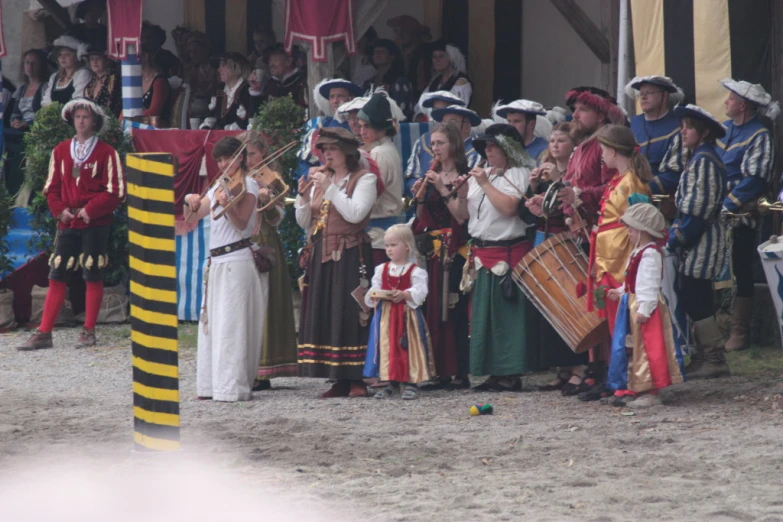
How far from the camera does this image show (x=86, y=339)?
33.4ft

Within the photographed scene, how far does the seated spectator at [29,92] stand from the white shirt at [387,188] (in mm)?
6129

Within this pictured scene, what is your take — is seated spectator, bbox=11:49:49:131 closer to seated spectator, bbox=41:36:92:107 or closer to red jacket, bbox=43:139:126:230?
seated spectator, bbox=41:36:92:107

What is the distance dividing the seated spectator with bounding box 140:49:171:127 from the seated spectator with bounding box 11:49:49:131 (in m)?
1.10

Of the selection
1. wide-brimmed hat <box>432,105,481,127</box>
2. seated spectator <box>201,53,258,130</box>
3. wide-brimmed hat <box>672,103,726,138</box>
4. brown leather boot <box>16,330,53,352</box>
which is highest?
seated spectator <box>201,53,258,130</box>

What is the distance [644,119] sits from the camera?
324 inches

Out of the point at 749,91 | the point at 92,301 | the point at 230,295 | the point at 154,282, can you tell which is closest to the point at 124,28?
the point at 92,301

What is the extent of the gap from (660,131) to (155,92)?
6.39 metres

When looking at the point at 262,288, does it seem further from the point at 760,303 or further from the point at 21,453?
the point at 760,303

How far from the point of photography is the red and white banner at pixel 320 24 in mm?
11000

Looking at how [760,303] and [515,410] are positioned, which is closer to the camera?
[515,410]

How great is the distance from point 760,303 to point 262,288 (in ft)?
11.8

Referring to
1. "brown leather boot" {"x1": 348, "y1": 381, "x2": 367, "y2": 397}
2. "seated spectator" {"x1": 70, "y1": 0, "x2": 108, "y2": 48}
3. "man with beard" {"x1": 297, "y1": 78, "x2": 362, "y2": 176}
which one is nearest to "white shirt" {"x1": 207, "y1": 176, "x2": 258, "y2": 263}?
"man with beard" {"x1": 297, "y1": 78, "x2": 362, "y2": 176}

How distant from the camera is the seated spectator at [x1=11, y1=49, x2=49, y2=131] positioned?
42.7 feet

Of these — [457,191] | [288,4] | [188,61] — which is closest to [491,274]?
[457,191]
